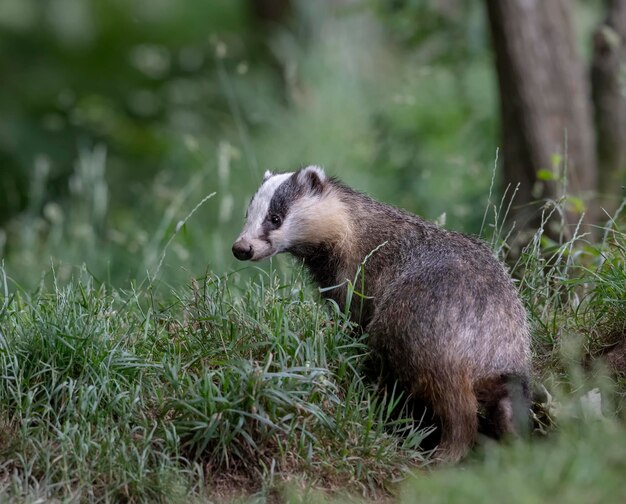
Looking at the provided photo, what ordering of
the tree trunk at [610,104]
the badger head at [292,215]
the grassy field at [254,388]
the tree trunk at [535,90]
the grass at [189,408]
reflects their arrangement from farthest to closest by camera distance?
the tree trunk at [610,104] → the tree trunk at [535,90] → the badger head at [292,215] → the grass at [189,408] → the grassy field at [254,388]

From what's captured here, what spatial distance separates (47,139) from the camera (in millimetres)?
13664

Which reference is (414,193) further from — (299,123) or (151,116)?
(151,116)

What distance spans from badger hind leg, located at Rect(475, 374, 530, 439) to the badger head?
126cm

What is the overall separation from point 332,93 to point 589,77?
4.77m

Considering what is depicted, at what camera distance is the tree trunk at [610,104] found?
8398 millimetres

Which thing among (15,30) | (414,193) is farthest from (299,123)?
(15,30)

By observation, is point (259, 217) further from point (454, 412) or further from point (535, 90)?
point (535, 90)

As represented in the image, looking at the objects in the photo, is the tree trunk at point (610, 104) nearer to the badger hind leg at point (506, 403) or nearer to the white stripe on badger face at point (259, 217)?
the white stripe on badger face at point (259, 217)

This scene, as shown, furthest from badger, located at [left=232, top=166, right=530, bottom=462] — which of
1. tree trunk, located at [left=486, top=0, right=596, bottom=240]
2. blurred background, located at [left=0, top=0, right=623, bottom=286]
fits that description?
tree trunk, located at [left=486, top=0, right=596, bottom=240]

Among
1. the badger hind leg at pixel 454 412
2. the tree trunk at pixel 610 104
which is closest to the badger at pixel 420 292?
the badger hind leg at pixel 454 412

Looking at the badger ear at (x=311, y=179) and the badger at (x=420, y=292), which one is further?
the badger ear at (x=311, y=179)

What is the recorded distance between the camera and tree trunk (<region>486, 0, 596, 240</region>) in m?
7.84

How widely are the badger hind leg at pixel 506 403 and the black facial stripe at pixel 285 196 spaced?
147 centimetres

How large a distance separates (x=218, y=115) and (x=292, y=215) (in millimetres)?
8632
